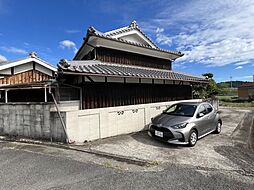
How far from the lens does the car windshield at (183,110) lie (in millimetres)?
6952

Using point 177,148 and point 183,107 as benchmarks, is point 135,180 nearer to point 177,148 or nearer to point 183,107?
point 177,148

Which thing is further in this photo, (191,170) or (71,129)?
(71,129)

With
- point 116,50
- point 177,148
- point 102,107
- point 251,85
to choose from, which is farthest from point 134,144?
point 251,85

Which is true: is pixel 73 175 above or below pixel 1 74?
below

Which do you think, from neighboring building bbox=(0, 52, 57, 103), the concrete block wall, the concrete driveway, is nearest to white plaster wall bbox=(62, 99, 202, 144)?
the concrete driveway

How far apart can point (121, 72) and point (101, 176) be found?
4.42m

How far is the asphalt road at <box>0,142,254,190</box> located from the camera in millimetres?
3664

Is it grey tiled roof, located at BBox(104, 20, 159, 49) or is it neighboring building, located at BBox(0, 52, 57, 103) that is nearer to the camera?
neighboring building, located at BBox(0, 52, 57, 103)

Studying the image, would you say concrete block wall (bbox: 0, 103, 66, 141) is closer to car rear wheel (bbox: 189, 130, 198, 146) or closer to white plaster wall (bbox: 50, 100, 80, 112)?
white plaster wall (bbox: 50, 100, 80, 112)

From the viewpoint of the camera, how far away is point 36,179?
13.0ft

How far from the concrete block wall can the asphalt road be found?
1.64m

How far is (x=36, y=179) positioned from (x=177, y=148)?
4.20 m

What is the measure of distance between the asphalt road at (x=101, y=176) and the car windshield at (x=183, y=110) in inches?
107

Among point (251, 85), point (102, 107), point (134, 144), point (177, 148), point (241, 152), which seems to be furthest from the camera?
point (251, 85)
